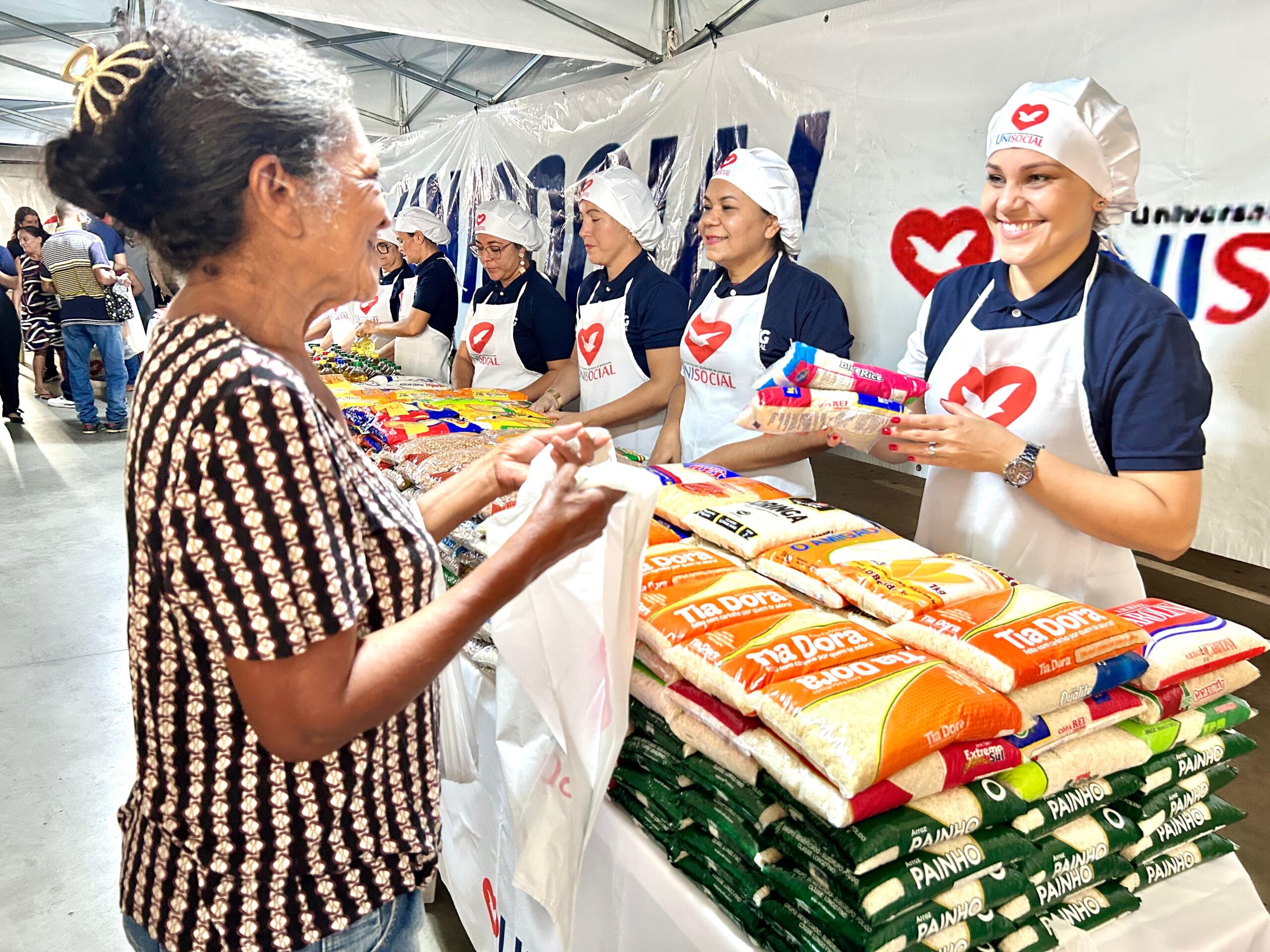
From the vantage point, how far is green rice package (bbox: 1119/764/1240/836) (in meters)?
1.07

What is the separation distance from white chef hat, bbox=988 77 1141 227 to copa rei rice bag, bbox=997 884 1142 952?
108 centimetres

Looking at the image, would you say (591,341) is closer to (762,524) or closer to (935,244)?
(935,244)

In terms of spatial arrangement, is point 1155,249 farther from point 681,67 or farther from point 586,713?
point 681,67

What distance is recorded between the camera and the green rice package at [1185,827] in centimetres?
108

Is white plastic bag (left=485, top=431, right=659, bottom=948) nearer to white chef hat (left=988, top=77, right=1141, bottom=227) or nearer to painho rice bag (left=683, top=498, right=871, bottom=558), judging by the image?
painho rice bag (left=683, top=498, right=871, bottom=558)

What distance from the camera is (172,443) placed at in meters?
0.72

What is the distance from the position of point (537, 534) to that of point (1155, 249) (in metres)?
2.12

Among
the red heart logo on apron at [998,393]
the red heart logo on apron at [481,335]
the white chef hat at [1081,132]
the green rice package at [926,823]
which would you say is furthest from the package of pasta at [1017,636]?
the red heart logo on apron at [481,335]

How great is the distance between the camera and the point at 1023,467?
4.46 ft

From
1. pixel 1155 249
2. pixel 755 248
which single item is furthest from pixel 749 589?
pixel 1155 249

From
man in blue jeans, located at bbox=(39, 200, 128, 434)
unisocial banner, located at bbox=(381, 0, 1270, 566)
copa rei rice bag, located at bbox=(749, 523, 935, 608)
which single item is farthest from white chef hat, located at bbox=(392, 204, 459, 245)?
copa rei rice bag, located at bbox=(749, 523, 935, 608)

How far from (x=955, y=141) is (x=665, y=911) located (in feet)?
8.09

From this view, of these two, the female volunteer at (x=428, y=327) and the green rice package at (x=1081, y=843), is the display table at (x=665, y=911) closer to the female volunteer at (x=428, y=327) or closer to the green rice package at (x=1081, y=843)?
the green rice package at (x=1081, y=843)

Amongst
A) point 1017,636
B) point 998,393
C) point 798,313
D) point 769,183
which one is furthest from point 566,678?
point 769,183
